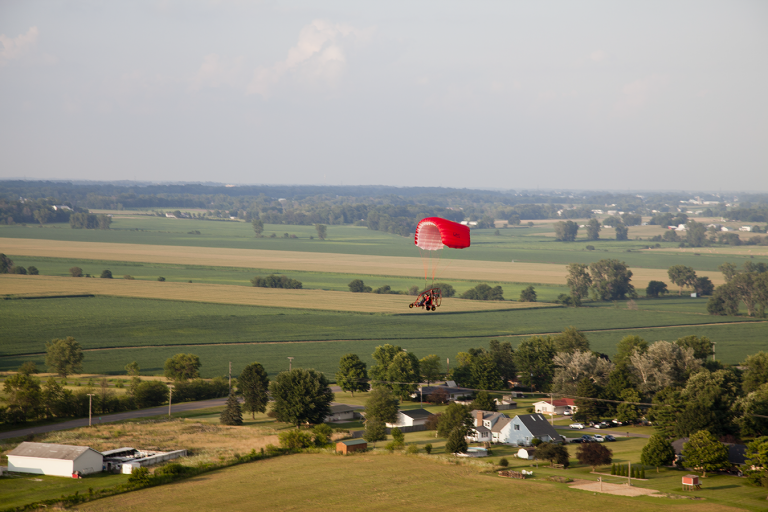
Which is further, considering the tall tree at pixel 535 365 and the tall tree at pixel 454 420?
the tall tree at pixel 535 365

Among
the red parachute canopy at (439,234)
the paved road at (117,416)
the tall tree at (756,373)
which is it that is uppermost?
the red parachute canopy at (439,234)

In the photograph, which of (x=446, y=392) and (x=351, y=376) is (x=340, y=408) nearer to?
(x=351, y=376)

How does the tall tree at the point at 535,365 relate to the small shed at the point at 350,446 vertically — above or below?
above

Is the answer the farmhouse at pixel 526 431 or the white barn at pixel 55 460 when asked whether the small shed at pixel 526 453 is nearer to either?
the farmhouse at pixel 526 431

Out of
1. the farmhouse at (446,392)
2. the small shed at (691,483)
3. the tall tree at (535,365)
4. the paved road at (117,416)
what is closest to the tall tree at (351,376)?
the farmhouse at (446,392)

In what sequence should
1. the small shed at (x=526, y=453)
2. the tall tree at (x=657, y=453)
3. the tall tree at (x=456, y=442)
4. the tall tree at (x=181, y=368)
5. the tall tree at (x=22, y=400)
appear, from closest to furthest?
the tall tree at (x=657, y=453), the small shed at (x=526, y=453), the tall tree at (x=456, y=442), the tall tree at (x=22, y=400), the tall tree at (x=181, y=368)

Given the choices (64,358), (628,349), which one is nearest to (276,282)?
(64,358)
